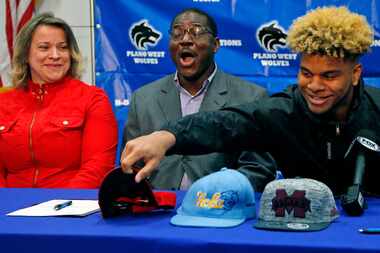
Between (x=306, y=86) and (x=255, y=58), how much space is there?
1.41m

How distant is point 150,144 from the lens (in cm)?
164

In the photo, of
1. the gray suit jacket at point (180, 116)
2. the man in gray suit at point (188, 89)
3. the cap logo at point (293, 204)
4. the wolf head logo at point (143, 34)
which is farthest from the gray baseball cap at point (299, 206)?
the wolf head logo at point (143, 34)

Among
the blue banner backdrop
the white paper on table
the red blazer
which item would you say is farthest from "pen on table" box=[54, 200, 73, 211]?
the blue banner backdrop

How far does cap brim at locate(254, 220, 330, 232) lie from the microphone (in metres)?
0.14

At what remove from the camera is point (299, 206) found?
145 cm

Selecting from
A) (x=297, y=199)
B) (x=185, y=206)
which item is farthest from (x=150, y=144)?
(x=297, y=199)

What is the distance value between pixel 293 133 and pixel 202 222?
1.97ft

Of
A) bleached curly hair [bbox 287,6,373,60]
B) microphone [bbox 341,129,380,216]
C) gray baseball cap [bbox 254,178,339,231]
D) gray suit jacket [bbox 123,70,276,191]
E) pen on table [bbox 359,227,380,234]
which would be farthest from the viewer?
gray suit jacket [bbox 123,70,276,191]

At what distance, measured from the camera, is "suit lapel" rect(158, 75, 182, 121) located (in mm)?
2734

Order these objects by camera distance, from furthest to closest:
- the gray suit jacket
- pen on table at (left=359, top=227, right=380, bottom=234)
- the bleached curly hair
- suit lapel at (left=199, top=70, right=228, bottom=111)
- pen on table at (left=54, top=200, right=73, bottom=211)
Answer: suit lapel at (left=199, top=70, right=228, bottom=111)
the gray suit jacket
the bleached curly hair
pen on table at (left=54, top=200, right=73, bottom=211)
pen on table at (left=359, top=227, right=380, bottom=234)

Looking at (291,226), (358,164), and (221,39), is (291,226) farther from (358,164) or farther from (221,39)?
(221,39)

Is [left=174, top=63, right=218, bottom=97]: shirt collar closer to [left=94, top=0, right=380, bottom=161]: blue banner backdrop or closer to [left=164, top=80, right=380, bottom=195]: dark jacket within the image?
[left=94, top=0, right=380, bottom=161]: blue banner backdrop

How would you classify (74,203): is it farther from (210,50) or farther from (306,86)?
(210,50)

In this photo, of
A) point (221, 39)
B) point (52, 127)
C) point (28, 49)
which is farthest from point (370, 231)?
point (221, 39)
